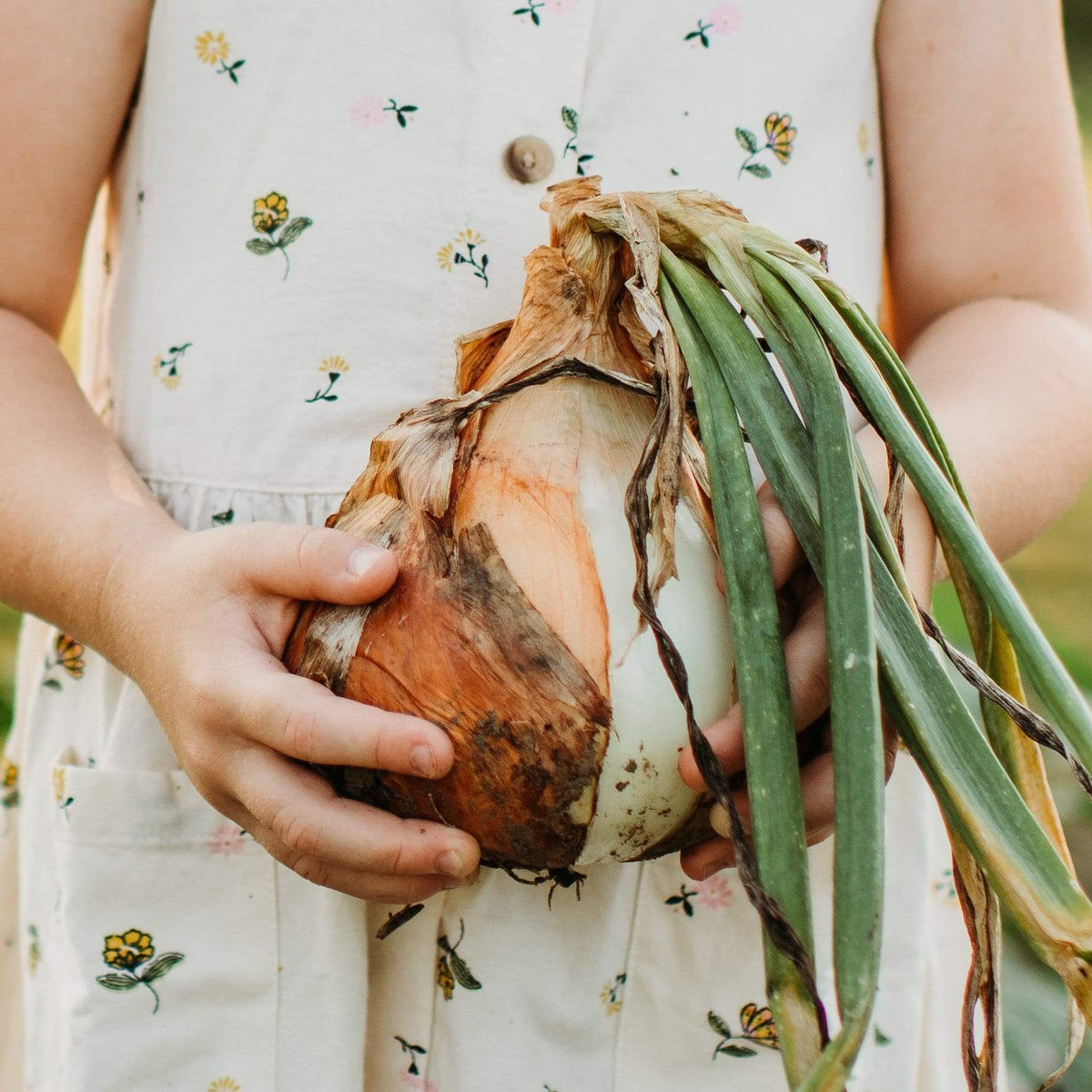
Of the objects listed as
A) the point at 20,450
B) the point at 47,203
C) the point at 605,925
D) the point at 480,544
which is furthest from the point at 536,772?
the point at 47,203

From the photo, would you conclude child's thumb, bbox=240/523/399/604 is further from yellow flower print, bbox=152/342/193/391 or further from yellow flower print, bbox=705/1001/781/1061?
yellow flower print, bbox=705/1001/781/1061

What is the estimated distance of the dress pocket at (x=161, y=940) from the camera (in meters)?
0.65

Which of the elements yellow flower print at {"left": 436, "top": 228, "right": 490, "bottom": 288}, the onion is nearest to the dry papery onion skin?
the onion

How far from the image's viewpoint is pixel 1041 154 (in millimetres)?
736

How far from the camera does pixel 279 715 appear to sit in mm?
459

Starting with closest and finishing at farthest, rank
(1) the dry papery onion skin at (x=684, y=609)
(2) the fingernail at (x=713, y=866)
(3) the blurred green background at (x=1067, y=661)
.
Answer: (1) the dry papery onion skin at (x=684, y=609) → (2) the fingernail at (x=713, y=866) → (3) the blurred green background at (x=1067, y=661)

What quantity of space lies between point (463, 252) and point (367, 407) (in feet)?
0.40

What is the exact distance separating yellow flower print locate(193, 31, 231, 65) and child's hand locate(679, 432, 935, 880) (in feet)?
1.51

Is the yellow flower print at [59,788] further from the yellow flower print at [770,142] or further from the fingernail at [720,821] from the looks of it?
the yellow flower print at [770,142]

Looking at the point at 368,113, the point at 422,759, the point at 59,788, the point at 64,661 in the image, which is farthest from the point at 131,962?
the point at 368,113

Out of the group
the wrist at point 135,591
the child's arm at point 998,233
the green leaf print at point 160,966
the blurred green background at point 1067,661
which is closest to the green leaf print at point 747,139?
the child's arm at point 998,233

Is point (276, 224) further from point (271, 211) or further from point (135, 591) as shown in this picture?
point (135, 591)

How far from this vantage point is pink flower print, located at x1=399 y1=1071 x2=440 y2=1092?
0.67m

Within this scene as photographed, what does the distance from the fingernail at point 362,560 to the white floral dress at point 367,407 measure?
8.4 inches
